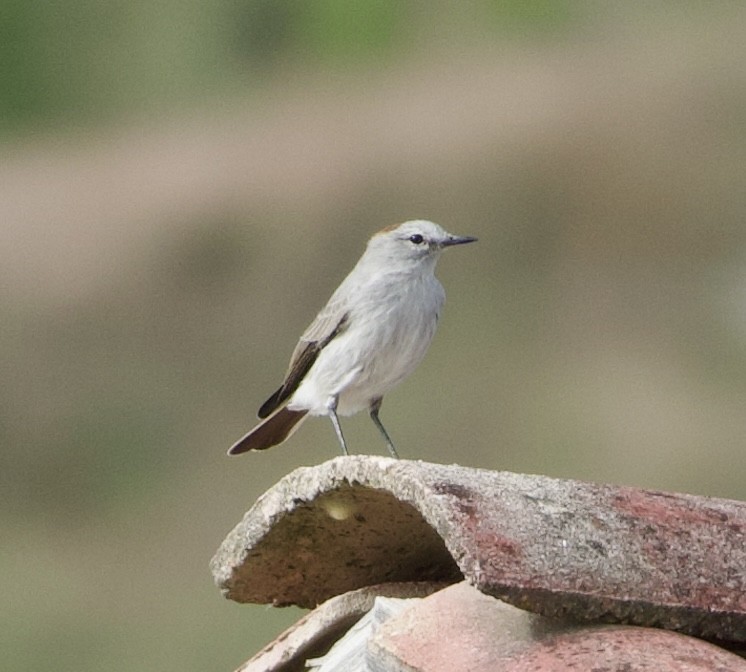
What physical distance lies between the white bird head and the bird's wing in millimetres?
293

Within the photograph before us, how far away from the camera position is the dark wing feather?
6.66m

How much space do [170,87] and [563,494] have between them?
5.85m

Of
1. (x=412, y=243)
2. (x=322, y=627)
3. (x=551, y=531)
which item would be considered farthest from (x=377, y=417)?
(x=551, y=531)

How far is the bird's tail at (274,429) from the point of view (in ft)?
22.6

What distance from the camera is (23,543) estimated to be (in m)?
8.80

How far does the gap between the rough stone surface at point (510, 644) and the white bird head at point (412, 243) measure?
387 cm

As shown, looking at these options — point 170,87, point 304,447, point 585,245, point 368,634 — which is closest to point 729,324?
point 585,245

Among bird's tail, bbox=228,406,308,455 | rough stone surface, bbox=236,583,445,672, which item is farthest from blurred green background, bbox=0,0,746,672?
rough stone surface, bbox=236,583,445,672

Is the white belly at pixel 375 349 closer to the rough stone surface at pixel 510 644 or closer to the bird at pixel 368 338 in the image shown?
the bird at pixel 368 338

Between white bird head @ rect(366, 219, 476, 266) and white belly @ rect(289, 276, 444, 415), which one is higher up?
white bird head @ rect(366, 219, 476, 266)

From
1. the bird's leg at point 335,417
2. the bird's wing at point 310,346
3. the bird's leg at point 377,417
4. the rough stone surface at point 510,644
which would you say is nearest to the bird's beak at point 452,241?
the bird's wing at point 310,346

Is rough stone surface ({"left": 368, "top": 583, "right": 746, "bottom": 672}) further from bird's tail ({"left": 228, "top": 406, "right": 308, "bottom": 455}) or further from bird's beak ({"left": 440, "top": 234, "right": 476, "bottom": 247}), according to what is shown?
bird's tail ({"left": 228, "top": 406, "right": 308, "bottom": 455})

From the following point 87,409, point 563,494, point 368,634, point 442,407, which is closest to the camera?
point 563,494

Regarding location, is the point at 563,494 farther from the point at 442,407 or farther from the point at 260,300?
the point at 260,300
